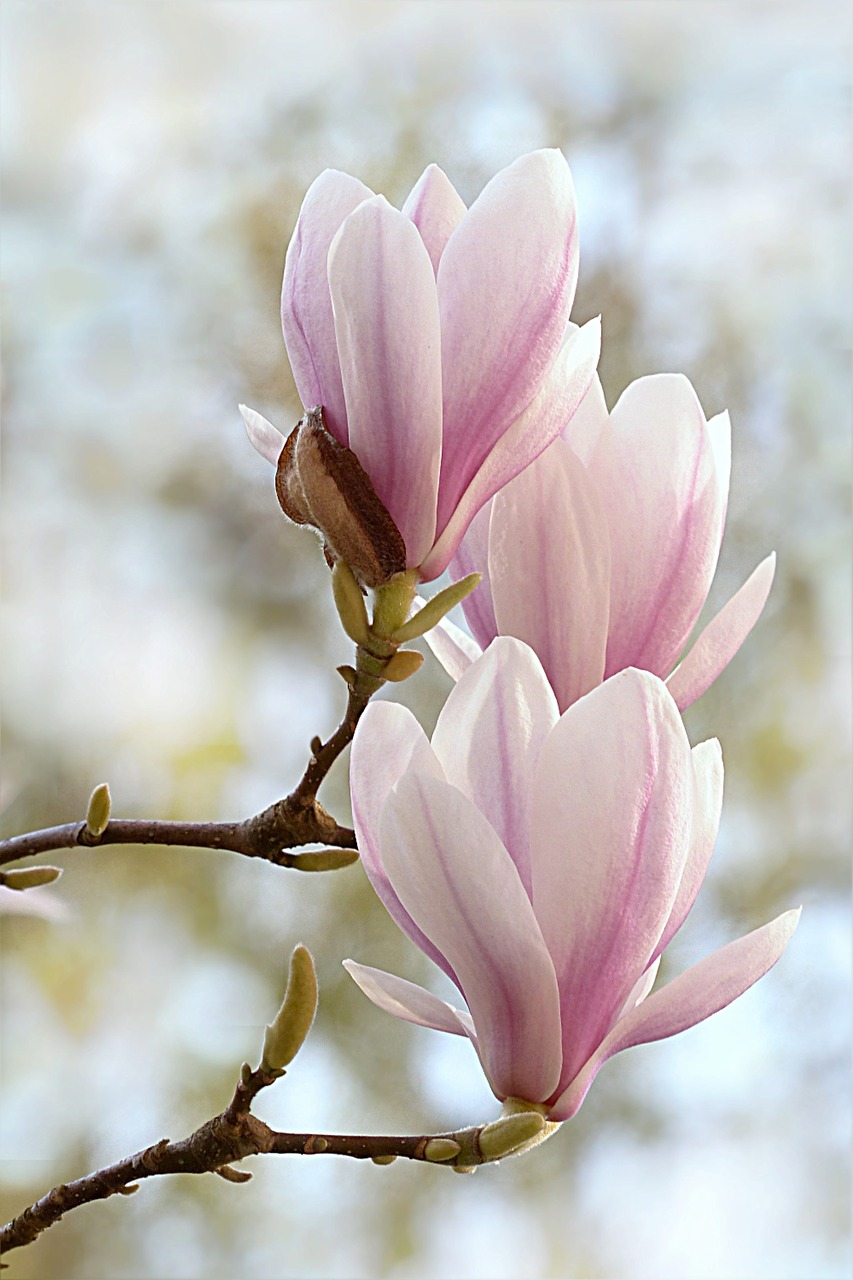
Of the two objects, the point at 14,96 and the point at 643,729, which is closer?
the point at 643,729

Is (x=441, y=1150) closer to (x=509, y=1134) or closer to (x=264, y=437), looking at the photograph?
(x=509, y=1134)

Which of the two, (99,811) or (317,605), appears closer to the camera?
(99,811)

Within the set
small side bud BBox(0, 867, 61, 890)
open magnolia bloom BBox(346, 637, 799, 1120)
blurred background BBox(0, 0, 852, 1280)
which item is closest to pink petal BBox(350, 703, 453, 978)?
open magnolia bloom BBox(346, 637, 799, 1120)

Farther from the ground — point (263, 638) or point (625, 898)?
point (263, 638)

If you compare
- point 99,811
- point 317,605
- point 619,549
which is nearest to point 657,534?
point 619,549

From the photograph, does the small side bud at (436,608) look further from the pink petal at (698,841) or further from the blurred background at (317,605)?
the blurred background at (317,605)

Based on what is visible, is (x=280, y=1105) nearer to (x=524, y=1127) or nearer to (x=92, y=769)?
(x=92, y=769)

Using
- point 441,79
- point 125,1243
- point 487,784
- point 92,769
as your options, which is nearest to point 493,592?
point 487,784
